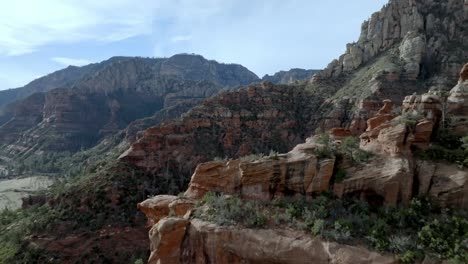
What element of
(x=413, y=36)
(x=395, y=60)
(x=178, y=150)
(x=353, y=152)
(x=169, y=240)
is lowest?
(x=178, y=150)

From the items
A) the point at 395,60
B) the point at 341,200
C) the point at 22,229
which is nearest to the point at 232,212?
the point at 341,200

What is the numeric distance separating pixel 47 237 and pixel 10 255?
408 cm

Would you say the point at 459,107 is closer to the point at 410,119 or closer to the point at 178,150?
the point at 410,119

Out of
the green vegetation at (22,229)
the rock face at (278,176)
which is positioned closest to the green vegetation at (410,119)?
the rock face at (278,176)

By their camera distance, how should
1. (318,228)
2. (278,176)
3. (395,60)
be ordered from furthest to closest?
(395,60) → (278,176) → (318,228)

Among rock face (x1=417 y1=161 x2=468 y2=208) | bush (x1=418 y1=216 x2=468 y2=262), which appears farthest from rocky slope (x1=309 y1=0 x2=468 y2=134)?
bush (x1=418 y1=216 x2=468 y2=262)

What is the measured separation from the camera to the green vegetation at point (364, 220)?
720 inches

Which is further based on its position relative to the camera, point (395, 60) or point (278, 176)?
point (395, 60)

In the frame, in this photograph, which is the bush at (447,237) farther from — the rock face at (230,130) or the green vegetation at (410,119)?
the rock face at (230,130)

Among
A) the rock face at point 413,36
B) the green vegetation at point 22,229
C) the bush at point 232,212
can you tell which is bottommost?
the green vegetation at point 22,229

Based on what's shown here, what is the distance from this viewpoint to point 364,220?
20.1 metres

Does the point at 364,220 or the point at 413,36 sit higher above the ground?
the point at 413,36

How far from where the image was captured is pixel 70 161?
455 ft

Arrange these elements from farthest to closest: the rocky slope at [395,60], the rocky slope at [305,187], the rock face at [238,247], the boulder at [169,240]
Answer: the rocky slope at [395,60]
the boulder at [169,240]
the rocky slope at [305,187]
the rock face at [238,247]
